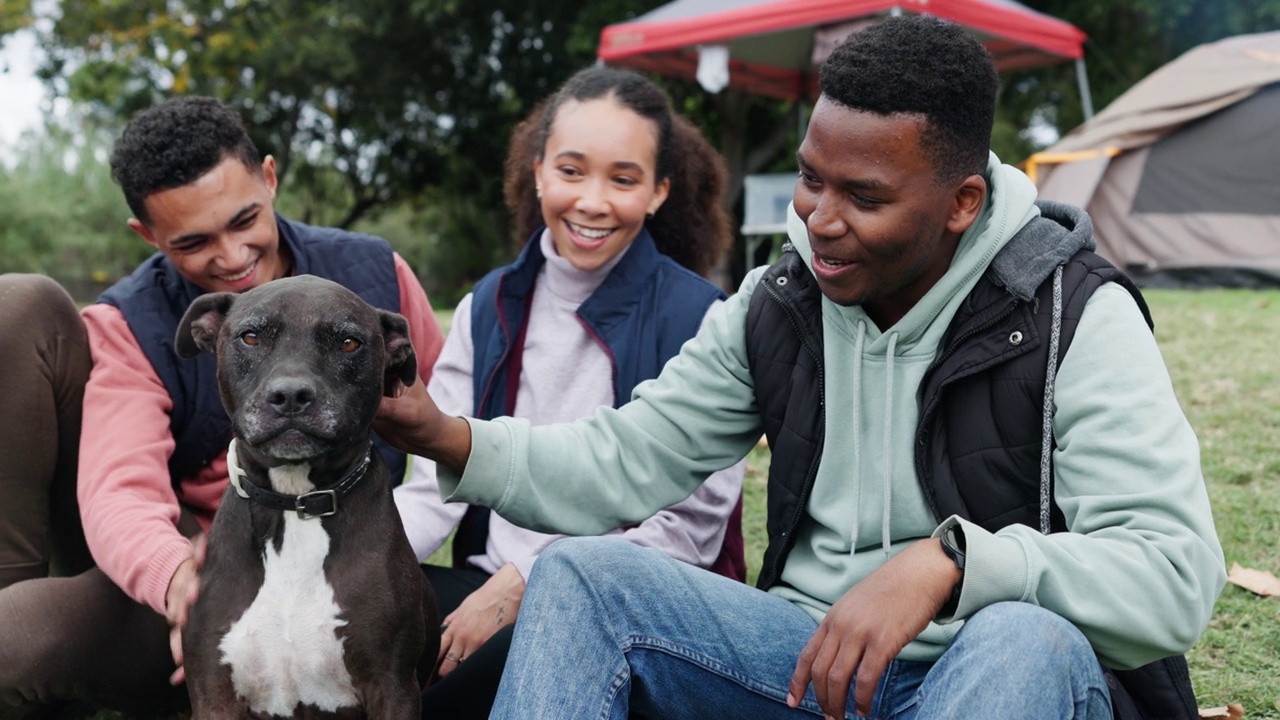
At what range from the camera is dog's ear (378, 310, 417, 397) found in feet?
9.46

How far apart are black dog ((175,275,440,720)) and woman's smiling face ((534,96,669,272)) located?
935mm

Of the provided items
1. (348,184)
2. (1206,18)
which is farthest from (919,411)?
(348,184)

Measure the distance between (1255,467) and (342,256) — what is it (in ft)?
12.5

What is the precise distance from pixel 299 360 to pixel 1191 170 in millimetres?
11229

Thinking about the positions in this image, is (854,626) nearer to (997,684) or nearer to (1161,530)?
(997,684)

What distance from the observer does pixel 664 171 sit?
12.6 feet

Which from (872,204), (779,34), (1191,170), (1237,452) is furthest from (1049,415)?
(779,34)

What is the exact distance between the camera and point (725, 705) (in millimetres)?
2498

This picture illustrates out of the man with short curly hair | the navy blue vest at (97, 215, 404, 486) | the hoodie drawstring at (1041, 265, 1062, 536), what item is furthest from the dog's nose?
the hoodie drawstring at (1041, 265, 1062, 536)

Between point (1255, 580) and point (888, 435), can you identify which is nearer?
point (888, 435)

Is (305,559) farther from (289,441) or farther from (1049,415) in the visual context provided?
(1049,415)

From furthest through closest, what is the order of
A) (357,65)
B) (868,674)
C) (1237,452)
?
(357,65)
(1237,452)
(868,674)

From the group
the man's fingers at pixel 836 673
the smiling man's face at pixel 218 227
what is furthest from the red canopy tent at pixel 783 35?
the man's fingers at pixel 836 673

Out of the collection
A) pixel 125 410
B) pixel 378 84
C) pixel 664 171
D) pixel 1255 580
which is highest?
pixel 664 171
